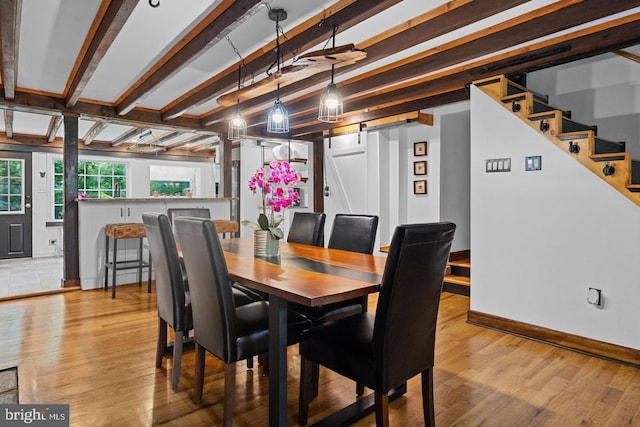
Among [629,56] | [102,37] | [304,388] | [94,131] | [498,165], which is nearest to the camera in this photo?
[304,388]

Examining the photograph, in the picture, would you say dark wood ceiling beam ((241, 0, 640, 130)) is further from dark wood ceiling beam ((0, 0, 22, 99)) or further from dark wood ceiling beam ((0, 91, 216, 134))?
dark wood ceiling beam ((0, 0, 22, 99))

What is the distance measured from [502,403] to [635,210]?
1.66m

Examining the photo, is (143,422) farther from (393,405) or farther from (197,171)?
(197,171)

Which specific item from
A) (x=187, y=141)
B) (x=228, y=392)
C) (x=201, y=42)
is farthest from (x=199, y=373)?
(x=187, y=141)

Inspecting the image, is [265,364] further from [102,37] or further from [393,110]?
[393,110]

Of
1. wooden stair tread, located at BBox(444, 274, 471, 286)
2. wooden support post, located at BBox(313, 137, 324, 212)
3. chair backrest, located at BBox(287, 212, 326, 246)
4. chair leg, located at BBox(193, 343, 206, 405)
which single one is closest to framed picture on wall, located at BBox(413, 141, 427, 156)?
wooden stair tread, located at BBox(444, 274, 471, 286)

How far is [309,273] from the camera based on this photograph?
80.9 inches

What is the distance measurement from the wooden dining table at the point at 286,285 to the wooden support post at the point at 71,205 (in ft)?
11.0

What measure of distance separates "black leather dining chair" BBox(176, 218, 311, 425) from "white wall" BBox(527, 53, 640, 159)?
11.9 feet

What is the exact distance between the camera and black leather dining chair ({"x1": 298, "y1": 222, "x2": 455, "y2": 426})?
5.12ft

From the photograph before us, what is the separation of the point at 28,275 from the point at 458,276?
19.2 feet

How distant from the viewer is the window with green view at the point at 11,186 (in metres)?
6.97

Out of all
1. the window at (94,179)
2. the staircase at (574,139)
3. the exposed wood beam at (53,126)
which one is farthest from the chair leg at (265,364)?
the window at (94,179)

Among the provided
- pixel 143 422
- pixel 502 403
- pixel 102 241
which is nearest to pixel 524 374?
pixel 502 403
